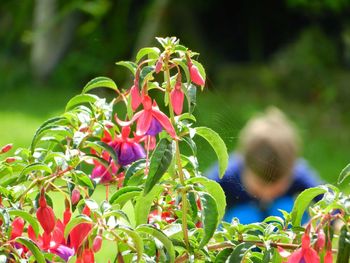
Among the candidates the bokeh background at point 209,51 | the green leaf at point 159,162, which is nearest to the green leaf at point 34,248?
the green leaf at point 159,162

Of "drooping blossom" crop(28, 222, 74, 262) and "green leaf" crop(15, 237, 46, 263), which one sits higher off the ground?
"drooping blossom" crop(28, 222, 74, 262)

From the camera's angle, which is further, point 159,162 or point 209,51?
point 209,51

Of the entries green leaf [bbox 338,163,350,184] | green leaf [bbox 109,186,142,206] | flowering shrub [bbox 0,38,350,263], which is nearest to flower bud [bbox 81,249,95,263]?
flowering shrub [bbox 0,38,350,263]

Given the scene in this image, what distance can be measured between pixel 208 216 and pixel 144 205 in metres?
0.07

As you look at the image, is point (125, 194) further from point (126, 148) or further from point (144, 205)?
point (126, 148)

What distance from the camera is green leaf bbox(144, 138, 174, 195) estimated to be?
83 centimetres

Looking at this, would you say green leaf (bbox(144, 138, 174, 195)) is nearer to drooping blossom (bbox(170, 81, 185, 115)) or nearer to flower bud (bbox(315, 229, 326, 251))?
drooping blossom (bbox(170, 81, 185, 115))

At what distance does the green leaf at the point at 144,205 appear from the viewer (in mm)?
885

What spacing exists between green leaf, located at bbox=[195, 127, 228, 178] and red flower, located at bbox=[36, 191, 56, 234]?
0.15 metres

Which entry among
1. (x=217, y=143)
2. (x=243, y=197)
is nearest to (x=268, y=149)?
(x=243, y=197)

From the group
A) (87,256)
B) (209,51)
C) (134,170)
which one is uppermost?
(209,51)

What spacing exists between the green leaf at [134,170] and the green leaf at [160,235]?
0.42ft

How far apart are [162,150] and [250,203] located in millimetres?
831

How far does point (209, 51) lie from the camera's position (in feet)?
25.1
